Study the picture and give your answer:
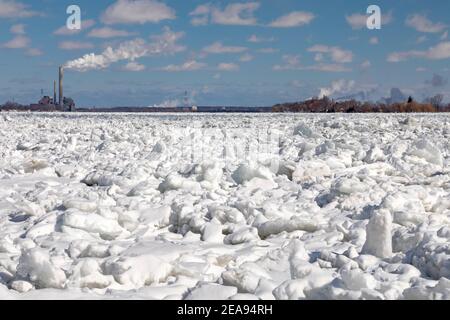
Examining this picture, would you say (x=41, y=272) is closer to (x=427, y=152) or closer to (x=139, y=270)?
(x=139, y=270)

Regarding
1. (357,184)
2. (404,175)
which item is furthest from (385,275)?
(404,175)

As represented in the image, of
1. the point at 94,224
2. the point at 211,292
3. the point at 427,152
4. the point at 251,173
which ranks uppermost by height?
the point at 427,152

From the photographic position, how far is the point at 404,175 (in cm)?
631

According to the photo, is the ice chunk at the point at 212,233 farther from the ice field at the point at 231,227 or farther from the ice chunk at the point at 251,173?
the ice chunk at the point at 251,173

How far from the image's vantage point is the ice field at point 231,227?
3342mm

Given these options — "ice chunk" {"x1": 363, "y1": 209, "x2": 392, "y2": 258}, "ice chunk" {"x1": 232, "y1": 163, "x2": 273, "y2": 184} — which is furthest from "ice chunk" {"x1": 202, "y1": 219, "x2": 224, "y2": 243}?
"ice chunk" {"x1": 232, "y1": 163, "x2": 273, "y2": 184}

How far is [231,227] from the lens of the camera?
4.59 metres

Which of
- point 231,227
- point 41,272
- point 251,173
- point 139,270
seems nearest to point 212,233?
point 231,227

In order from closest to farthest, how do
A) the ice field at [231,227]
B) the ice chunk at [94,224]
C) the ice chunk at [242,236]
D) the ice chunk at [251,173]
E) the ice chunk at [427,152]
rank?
the ice field at [231,227] → the ice chunk at [242,236] → the ice chunk at [94,224] → the ice chunk at [251,173] → the ice chunk at [427,152]

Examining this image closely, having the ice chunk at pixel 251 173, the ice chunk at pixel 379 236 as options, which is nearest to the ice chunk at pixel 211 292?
the ice chunk at pixel 379 236

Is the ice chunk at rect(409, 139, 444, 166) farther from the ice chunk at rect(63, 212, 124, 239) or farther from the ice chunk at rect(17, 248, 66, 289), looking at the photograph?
the ice chunk at rect(17, 248, 66, 289)

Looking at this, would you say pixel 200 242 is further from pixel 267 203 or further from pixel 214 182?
pixel 214 182
